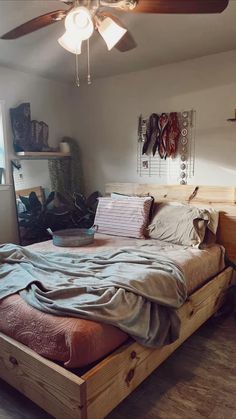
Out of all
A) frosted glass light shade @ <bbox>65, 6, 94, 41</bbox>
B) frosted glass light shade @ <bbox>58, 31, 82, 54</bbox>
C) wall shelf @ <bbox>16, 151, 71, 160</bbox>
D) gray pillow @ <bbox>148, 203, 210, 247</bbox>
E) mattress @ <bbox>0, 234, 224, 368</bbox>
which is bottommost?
mattress @ <bbox>0, 234, 224, 368</bbox>

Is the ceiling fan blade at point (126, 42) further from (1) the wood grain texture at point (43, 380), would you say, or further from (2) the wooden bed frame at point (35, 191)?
(2) the wooden bed frame at point (35, 191)

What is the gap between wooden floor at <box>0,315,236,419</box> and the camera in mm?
1626

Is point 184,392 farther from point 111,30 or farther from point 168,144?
point 168,144

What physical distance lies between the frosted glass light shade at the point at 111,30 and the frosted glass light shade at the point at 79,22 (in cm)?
12

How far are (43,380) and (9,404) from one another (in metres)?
0.43

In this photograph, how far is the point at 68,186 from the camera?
4.08m

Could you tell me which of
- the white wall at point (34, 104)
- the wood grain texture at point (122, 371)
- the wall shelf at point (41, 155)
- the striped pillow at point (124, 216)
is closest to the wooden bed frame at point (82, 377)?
the wood grain texture at point (122, 371)

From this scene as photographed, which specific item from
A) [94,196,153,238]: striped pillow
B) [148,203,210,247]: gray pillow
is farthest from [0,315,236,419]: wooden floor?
[94,196,153,238]: striped pillow

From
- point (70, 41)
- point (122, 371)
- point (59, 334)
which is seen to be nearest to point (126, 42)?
point (70, 41)

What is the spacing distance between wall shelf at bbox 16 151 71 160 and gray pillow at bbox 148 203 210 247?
1551 mm

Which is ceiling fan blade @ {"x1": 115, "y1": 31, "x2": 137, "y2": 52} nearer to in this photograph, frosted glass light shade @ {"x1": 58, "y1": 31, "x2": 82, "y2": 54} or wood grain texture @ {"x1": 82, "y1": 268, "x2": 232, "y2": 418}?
frosted glass light shade @ {"x1": 58, "y1": 31, "x2": 82, "y2": 54}

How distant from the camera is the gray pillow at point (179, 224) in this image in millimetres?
2639

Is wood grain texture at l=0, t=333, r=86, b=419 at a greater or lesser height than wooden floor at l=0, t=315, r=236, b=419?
greater

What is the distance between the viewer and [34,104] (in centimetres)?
373
